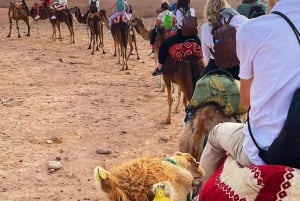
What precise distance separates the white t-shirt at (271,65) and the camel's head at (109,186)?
67 centimetres

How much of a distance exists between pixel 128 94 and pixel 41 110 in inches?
81.0

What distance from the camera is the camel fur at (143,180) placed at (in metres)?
2.44


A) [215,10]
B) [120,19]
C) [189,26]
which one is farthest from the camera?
[120,19]

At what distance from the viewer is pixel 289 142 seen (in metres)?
2.31

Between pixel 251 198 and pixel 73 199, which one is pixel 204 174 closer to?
pixel 251 198

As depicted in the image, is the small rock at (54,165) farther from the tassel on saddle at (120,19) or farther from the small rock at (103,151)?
the tassel on saddle at (120,19)

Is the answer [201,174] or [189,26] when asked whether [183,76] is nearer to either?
[189,26]

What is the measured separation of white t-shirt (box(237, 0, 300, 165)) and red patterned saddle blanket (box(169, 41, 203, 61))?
510 cm

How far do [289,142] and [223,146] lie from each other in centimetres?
73

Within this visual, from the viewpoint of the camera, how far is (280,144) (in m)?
2.35

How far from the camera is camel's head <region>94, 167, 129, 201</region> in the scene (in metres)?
2.42

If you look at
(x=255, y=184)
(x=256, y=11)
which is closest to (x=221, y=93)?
(x=255, y=184)

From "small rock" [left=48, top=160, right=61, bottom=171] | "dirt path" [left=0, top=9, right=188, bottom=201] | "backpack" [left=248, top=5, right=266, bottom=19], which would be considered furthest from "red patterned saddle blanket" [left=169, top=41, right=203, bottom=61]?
"small rock" [left=48, top=160, right=61, bottom=171]

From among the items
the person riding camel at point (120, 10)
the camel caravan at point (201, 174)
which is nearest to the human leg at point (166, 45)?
the camel caravan at point (201, 174)
